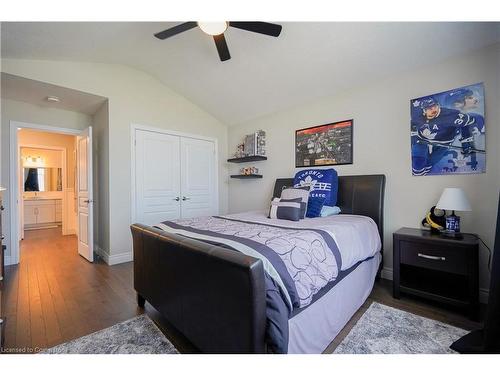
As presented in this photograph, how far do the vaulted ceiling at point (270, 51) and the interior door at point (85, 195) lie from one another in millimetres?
1254

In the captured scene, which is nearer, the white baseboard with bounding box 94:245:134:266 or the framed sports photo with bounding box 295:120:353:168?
the framed sports photo with bounding box 295:120:353:168

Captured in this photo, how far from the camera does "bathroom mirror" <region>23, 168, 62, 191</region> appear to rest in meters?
6.43

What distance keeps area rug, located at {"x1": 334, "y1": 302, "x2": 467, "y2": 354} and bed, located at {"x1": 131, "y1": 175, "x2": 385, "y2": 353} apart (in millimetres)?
117

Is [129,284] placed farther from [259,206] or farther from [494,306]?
[494,306]

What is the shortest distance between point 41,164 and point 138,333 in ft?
24.0

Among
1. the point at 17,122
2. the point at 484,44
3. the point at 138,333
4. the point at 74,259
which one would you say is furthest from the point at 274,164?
the point at 17,122

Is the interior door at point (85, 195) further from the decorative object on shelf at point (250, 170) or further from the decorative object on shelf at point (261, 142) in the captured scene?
the decorative object on shelf at point (261, 142)

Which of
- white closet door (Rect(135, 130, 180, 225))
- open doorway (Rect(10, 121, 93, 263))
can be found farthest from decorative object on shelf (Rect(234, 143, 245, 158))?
open doorway (Rect(10, 121, 93, 263))

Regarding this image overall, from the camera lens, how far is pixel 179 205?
411 centimetres

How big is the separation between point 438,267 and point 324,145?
189 centimetres

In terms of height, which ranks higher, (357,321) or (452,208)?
(452,208)

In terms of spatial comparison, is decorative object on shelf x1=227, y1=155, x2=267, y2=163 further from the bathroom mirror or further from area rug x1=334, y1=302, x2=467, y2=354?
the bathroom mirror

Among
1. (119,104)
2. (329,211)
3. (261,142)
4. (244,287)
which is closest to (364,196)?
(329,211)

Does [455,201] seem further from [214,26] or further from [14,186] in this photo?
[14,186]
